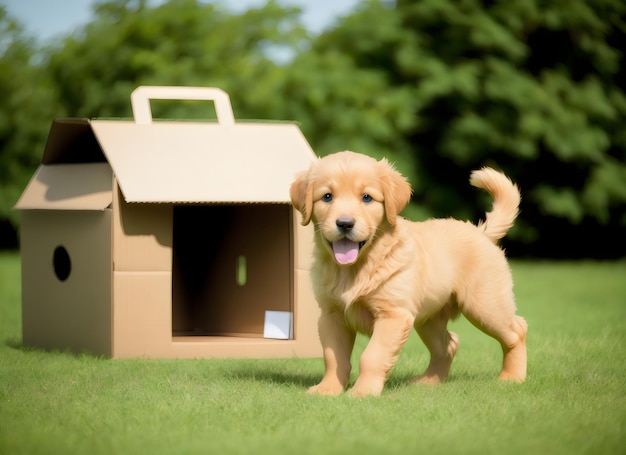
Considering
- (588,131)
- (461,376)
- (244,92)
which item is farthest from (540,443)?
(588,131)

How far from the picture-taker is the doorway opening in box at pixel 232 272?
5922 mm

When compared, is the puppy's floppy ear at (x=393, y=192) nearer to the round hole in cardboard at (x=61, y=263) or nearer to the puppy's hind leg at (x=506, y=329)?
the puppy's hind leg at (x=506, y=329)

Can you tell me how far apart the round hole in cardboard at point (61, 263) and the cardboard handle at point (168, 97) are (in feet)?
3.24

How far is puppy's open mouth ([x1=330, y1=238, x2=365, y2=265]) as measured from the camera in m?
3.96

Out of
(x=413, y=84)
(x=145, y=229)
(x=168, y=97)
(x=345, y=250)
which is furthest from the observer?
(x=413, y=84)

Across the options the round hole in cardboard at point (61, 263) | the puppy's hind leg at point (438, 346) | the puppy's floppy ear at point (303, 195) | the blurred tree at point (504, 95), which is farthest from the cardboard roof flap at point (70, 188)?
the blurred tree at point (504, 95)

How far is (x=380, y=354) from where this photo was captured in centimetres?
395

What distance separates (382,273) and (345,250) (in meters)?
0.21

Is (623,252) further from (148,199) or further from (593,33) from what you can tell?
(148,199)

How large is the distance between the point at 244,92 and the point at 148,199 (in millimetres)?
9512

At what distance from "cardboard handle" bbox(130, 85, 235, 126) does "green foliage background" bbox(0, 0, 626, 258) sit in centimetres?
809

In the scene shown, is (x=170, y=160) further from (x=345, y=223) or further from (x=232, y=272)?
(x=345, y=223)

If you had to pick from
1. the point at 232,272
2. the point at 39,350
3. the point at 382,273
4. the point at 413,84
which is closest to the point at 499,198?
the point at 382,273

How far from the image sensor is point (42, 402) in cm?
385
